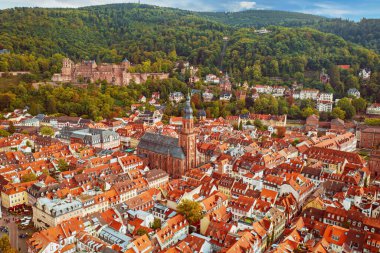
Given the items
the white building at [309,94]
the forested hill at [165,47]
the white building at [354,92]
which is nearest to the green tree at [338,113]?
the white building at [309,94]

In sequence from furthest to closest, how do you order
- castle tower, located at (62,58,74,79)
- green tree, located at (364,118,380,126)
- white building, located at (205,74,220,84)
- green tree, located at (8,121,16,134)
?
1. white building, located at (205,74,220,84)
2. castle tower, located at (62,58,74,79)
3. green tree, located at (364,118,380,126)
4. green tree, located at (8,121,16,134)

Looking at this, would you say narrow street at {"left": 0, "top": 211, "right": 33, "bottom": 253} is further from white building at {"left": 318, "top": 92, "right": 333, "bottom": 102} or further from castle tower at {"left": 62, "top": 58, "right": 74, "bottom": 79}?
white building at {"left": 318, "top": 92, "right": 333, "bottom": 102}

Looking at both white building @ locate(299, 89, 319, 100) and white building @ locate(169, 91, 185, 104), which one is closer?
white building @ locate(169, 91, 185, 104)

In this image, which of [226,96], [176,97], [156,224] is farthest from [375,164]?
[176,97]

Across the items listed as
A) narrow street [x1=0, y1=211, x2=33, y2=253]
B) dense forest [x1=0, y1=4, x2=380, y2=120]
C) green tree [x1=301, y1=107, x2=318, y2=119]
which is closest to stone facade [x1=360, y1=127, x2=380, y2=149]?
dense forest [x1=0, y1=4, x2=380, y2=120]

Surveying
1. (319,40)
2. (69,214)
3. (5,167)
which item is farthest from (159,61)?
(69,214)

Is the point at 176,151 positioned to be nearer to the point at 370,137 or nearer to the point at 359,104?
the point at 370,137

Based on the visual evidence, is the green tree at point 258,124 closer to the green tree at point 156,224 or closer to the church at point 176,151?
the church at point 176,151
